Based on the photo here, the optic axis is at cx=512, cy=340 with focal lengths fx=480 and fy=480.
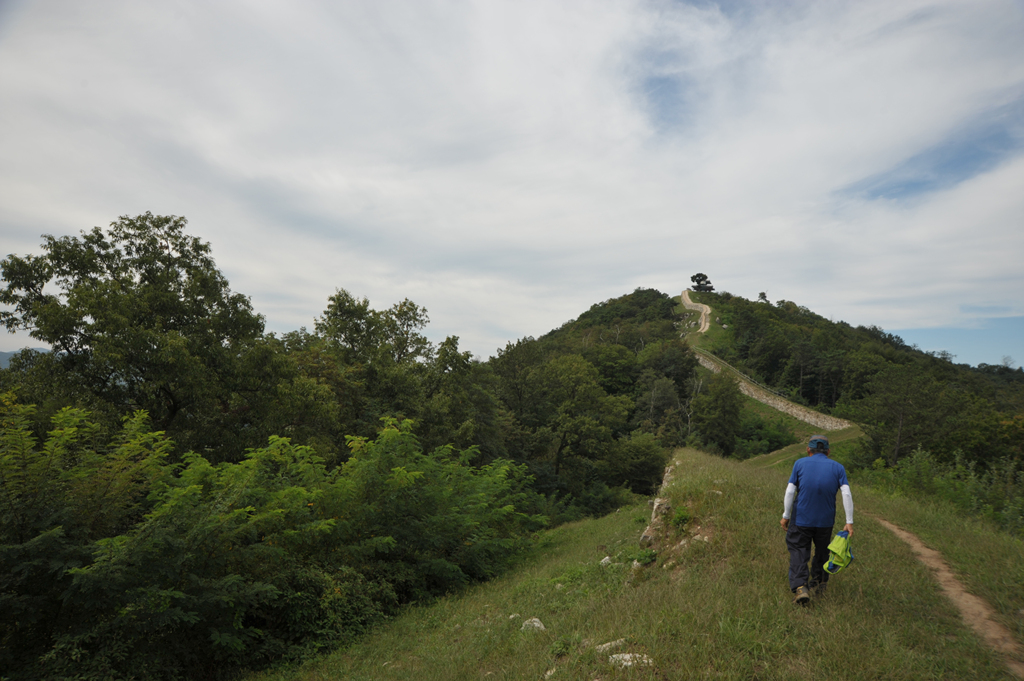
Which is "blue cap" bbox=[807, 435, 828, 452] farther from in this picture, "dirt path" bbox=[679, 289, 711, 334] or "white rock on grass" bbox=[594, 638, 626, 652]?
"dirt path" bbox=[679, 289, 711, 334]

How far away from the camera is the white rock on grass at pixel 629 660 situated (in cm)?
434

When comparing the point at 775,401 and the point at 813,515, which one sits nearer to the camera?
the point at 813,515

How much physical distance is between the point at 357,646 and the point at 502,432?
22.9 meters

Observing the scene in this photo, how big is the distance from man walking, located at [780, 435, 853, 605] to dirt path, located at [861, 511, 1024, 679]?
1415 millimetres

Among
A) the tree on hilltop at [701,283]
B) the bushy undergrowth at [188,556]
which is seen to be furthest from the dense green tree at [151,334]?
the tree on hilltop at [701,283]

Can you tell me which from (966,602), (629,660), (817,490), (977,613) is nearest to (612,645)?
(629,660)

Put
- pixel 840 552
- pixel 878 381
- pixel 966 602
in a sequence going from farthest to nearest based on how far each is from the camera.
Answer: pixel 878 381
pixel 966 602
pixel 840 552

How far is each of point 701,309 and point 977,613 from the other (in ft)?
387

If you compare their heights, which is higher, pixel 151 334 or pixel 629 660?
pixel 151 334

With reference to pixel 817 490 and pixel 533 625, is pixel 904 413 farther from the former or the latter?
pixel 533 625

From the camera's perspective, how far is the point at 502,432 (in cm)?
3050

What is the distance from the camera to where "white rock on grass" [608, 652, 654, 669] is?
4344 mm

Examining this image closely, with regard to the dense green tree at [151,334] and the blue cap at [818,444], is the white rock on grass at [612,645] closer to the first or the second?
the blue cap at [818,444]

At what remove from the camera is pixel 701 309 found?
4550 inches
